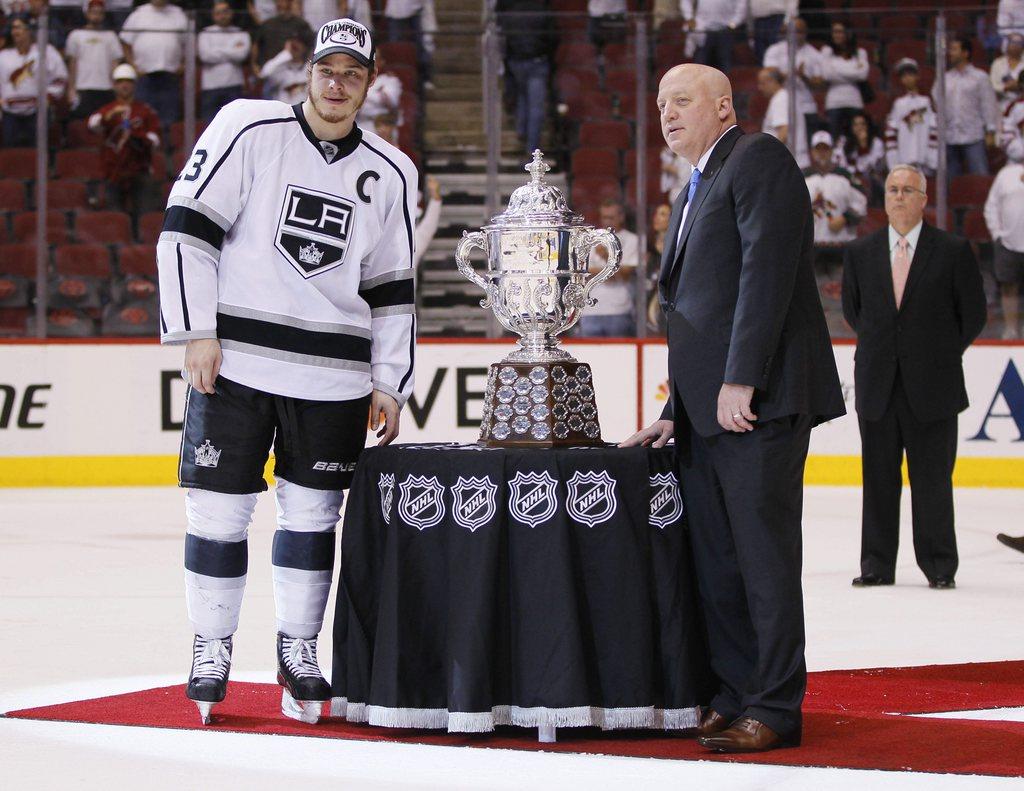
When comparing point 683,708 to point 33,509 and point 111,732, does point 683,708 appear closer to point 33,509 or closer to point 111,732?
point 111,732

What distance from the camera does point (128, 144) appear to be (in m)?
10.1

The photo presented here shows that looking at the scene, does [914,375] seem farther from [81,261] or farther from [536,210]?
[81,261]

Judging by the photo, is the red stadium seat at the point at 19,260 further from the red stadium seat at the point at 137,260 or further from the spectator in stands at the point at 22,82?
the spectator in stands at the point at 22,82

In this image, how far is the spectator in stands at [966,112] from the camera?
32.0 feet

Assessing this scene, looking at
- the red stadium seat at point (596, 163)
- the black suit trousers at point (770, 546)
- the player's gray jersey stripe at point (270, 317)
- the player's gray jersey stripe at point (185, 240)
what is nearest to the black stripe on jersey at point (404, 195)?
the player's gray jersey stripe at point (270, 317)

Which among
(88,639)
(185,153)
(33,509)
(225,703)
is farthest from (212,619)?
(185,153)

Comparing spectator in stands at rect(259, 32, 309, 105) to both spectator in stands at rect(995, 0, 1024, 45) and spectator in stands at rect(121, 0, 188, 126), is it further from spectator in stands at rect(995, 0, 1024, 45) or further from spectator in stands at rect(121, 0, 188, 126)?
spectator in stands at rect(995, 0, 1024, 45)

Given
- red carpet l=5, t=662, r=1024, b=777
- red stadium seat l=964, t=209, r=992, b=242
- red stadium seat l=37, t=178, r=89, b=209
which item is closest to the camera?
red carpet l=5, t=662, r=1024, b=777

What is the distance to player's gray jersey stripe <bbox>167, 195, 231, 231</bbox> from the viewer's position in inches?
134

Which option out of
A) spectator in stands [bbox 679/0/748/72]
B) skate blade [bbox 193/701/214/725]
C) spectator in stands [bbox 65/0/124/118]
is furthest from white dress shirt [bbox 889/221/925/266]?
spectator in stands [bbox 65/0/124/118]

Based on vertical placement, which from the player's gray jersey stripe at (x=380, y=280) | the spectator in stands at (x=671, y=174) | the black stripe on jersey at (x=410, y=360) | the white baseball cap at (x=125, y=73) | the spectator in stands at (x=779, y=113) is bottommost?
the black stripe on jersey at (x=410, y=360)

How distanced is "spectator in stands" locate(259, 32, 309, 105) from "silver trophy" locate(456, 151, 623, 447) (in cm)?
682

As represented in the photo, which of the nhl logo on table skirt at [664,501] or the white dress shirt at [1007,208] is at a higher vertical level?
the white dress shirt at [1007,208]

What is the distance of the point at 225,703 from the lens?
3676 millimetres
